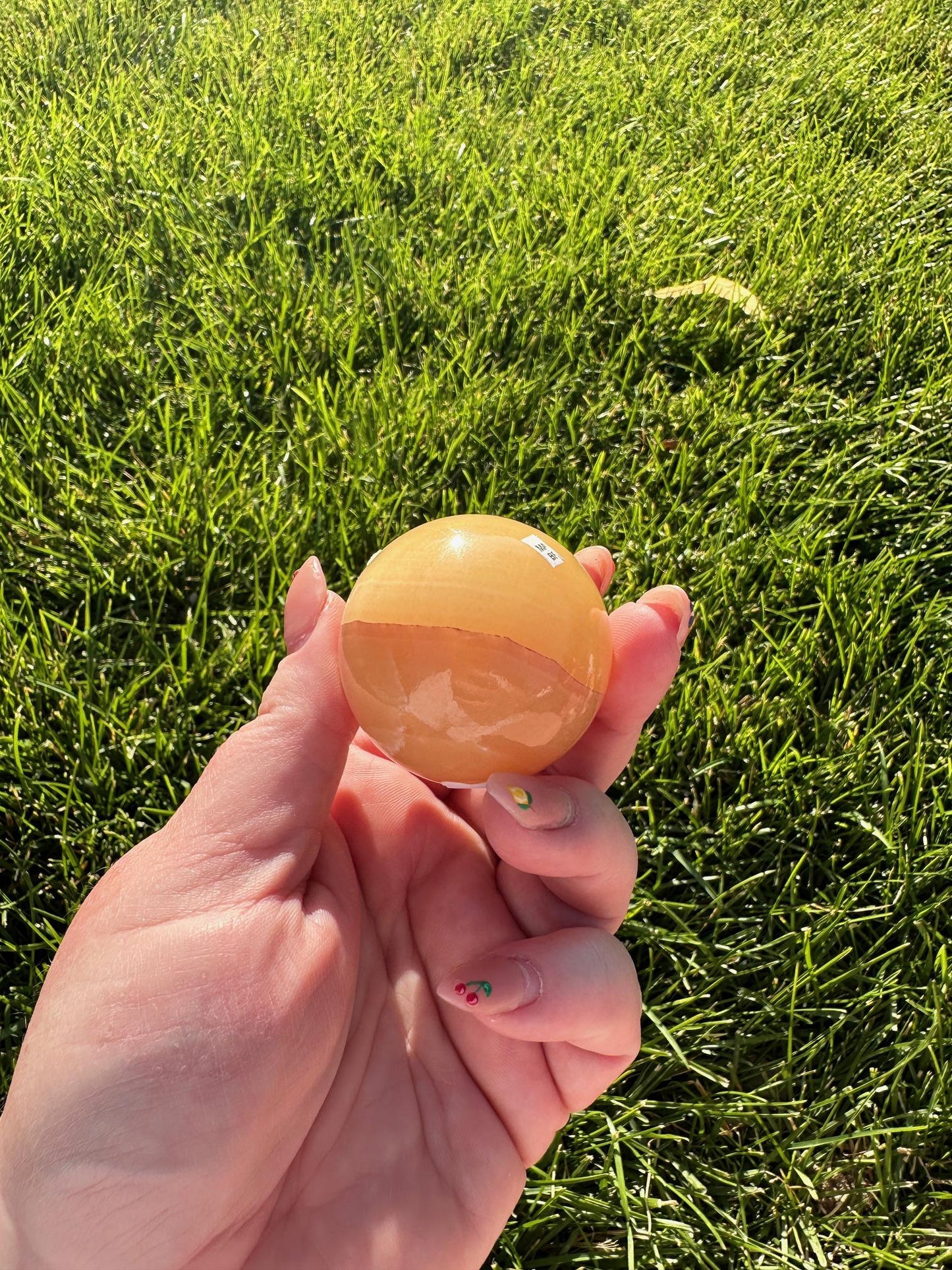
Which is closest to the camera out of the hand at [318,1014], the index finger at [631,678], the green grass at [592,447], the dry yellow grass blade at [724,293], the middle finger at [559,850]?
the hand at [318,1014]

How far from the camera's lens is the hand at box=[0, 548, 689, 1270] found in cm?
134

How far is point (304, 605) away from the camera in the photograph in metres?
1.64

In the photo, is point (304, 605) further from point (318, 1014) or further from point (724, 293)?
point (724, 293)

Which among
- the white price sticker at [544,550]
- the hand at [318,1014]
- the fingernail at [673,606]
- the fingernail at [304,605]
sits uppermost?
the white price sticker at [544,550]

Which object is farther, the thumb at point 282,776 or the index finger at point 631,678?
the index finger at point 631,678

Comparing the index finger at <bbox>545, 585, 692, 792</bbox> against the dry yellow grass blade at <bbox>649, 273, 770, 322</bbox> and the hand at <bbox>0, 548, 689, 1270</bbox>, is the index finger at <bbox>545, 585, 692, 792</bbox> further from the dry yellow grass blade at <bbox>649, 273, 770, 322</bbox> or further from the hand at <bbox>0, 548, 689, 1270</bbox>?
the dry yellow grass blade at <bbox>649, 273, 770, 322</bbox>

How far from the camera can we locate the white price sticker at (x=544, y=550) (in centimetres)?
146

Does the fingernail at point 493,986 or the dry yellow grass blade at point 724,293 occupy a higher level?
the dry yellow grass blade at point 724,293

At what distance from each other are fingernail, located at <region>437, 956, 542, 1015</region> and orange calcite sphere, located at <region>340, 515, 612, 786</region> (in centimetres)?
25

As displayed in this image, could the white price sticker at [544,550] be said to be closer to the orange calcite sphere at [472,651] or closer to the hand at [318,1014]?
the orange calcite sphere at [472,651]

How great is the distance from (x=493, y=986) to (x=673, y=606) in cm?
60

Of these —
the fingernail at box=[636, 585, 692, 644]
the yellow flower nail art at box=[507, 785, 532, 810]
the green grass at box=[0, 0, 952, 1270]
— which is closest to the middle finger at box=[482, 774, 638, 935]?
the yellow flower nail art at box=[507, 785, 532, 810]

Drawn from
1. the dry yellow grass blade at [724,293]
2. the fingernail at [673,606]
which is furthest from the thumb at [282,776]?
the dry yellow grass blade at [724,293]

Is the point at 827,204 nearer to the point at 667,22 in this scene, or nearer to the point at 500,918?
the point at 667,22
